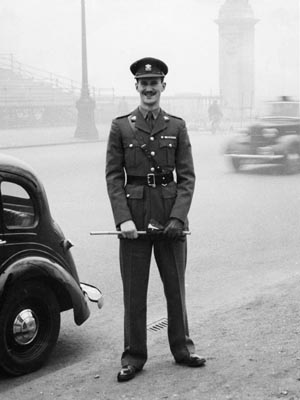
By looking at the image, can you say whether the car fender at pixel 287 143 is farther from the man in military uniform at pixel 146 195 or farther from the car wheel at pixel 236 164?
the man in military uniform at pixel 146 195

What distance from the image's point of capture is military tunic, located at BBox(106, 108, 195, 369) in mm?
4016

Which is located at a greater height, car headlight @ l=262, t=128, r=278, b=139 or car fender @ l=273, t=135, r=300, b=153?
car headlight @ l=262, t=128, r=278, b=139

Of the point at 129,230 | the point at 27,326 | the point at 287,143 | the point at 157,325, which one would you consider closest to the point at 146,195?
the point at 129,230

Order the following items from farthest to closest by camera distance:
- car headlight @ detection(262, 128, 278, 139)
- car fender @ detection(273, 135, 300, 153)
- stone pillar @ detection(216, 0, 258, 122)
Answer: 1. stone pillar @ detection(216, 0, 258, 122)
2. car headlight @ detection(262, 128, 278, 139)
3. car fender @ detection(273, 135, 300, 153)

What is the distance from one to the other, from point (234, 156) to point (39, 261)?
1083cm

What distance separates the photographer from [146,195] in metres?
4.02

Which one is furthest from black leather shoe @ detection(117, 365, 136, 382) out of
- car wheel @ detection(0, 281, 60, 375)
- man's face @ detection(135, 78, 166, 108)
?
man's face @ detection(135, 78, 166, 108)

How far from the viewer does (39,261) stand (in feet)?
14.5

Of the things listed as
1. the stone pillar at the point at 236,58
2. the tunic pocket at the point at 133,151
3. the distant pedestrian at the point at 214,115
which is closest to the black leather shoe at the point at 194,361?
the tunic pocket at the point at 133,151

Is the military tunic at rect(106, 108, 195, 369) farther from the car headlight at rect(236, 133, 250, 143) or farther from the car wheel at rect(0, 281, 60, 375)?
the car headlight at rect(236, 133, 250, 143)

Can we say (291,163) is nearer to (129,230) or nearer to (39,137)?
(129,230)

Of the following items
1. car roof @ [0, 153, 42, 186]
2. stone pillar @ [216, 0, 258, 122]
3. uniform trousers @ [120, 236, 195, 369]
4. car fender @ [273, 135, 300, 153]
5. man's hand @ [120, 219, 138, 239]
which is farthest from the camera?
stone pillar @ [216, 0, 258, 122]

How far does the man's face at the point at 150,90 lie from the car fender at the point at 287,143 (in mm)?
10756

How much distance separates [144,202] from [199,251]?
3.69 m
